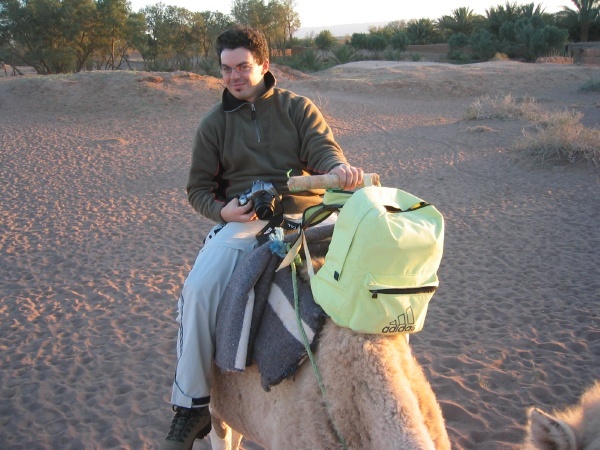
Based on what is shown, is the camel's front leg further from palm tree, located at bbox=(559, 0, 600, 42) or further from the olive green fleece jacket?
palm tree, located at bbox=(559, 0, 600, 42)

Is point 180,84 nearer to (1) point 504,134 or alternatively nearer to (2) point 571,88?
(1) point 504,134

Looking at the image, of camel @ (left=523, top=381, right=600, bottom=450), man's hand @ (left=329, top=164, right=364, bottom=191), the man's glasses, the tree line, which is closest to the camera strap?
man's hand @ (left=329, top=164, right=364, bottom=191)

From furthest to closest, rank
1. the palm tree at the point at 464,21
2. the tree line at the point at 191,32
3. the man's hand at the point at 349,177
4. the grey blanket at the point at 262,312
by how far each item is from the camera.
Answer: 1. the palm tree at the point at 464,21
2. the tree line at the point at 191,32
3. the man's hand at the point at 349,177
4. the grey blanket at the point at 262,312

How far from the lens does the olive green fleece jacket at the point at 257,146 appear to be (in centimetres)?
301

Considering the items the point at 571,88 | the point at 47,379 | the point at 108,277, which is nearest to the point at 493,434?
the point at 47,379

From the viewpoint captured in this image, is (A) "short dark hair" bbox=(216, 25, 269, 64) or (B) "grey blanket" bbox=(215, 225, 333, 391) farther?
(A) "short dark hair" bbox=(216, 25, 269, 64)

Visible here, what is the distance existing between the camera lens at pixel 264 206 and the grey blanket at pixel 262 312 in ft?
0.75

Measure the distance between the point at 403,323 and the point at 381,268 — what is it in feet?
0.67

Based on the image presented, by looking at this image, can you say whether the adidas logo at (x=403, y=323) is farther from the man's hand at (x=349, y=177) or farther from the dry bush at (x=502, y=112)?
the dry bush at (x=502, y=112)

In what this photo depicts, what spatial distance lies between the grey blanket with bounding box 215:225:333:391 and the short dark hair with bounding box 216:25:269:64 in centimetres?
118

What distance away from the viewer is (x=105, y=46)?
30.9 m

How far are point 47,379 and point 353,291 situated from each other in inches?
154

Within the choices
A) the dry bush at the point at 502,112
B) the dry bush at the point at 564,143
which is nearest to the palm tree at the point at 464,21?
the dry bush at the point at 502,112

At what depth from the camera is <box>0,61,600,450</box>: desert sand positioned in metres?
4.28
